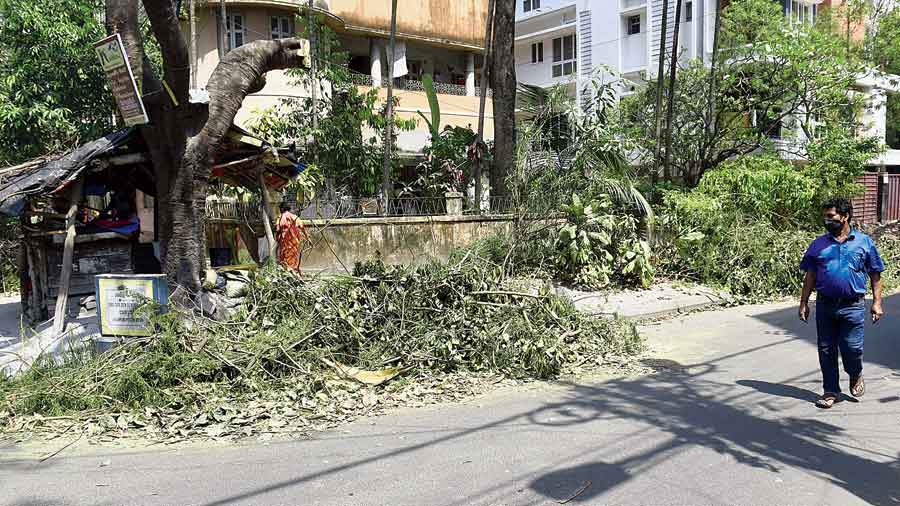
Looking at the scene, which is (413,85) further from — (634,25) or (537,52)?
(537,52)

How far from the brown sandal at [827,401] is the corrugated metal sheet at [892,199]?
2312 cm

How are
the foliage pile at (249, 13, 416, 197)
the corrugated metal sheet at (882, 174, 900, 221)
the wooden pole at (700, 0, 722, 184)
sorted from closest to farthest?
the foliage pile at (249, 13, 416, 197), the wooden pole at (700, 0, 722, 184), the corrugated metal sheet at (882, 174, 900, 221)

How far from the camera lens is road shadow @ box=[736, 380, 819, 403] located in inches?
254

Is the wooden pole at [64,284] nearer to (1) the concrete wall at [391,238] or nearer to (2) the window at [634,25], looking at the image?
(1) the concrete wall at [391,238]

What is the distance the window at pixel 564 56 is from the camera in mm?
33750

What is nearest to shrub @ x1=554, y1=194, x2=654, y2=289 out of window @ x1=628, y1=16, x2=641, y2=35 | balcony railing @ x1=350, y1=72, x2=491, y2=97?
balcony railing @ x1=350, y1=72, x2=491, y2=97

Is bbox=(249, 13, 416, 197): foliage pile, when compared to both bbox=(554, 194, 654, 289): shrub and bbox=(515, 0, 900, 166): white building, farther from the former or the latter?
bbox=(515, 0, 900, 166): white building

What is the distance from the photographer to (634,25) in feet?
100

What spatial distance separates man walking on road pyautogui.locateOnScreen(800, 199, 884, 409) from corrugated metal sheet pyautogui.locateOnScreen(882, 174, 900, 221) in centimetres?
2275

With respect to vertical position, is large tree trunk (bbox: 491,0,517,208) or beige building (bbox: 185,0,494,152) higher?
beige building (bbox: 185,0,494,152)

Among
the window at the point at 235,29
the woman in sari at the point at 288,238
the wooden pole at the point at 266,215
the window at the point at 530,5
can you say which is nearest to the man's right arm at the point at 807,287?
the wooden pole at the point at 266,215

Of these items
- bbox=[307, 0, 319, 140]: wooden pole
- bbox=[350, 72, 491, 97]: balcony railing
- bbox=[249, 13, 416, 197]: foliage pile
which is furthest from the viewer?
bbox=[350, 72, 491, 97]: balcony railing

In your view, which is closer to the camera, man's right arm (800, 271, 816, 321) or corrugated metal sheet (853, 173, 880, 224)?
man's right arm (800, 271, 816, 321)

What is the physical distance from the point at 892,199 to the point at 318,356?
25861mm
